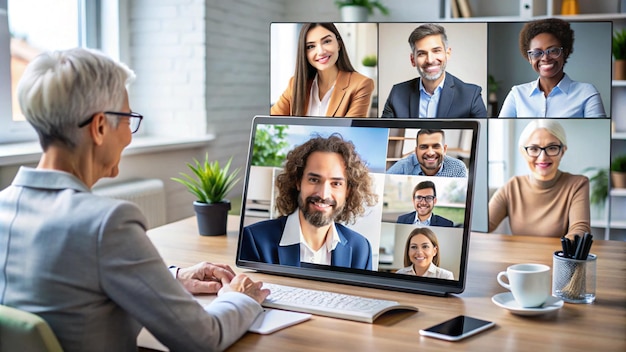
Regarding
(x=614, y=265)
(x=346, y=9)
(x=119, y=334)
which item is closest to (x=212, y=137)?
(x=346, y=9)

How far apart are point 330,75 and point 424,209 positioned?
2.30 ft

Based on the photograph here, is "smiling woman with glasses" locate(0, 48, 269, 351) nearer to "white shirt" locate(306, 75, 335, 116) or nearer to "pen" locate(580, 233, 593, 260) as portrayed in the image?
"pen" locate(580, 233, 593, 260)

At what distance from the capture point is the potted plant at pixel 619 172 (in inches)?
170

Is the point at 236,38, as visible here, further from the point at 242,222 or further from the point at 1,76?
the point at 242,222

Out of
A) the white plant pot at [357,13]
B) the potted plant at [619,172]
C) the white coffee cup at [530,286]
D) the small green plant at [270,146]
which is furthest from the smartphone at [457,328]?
the white plant pot at [357,13]

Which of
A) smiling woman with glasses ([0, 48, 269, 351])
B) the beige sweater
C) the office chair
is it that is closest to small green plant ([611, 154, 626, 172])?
the beige sweater

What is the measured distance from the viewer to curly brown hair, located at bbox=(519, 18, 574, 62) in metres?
2.05

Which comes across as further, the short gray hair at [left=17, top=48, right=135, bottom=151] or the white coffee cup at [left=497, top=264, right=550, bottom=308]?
the white coffee cup at [left=497, top=264, right=550, bottom=308]

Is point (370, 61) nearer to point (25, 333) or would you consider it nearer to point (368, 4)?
point (25, 333)

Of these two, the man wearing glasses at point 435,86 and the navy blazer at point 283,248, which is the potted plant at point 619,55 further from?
the navy blazer at point 283,248

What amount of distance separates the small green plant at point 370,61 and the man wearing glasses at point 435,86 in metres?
0.09

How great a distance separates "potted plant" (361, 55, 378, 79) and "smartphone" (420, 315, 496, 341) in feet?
3.02

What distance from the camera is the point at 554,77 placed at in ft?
6.76

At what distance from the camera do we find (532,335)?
4.42ft
